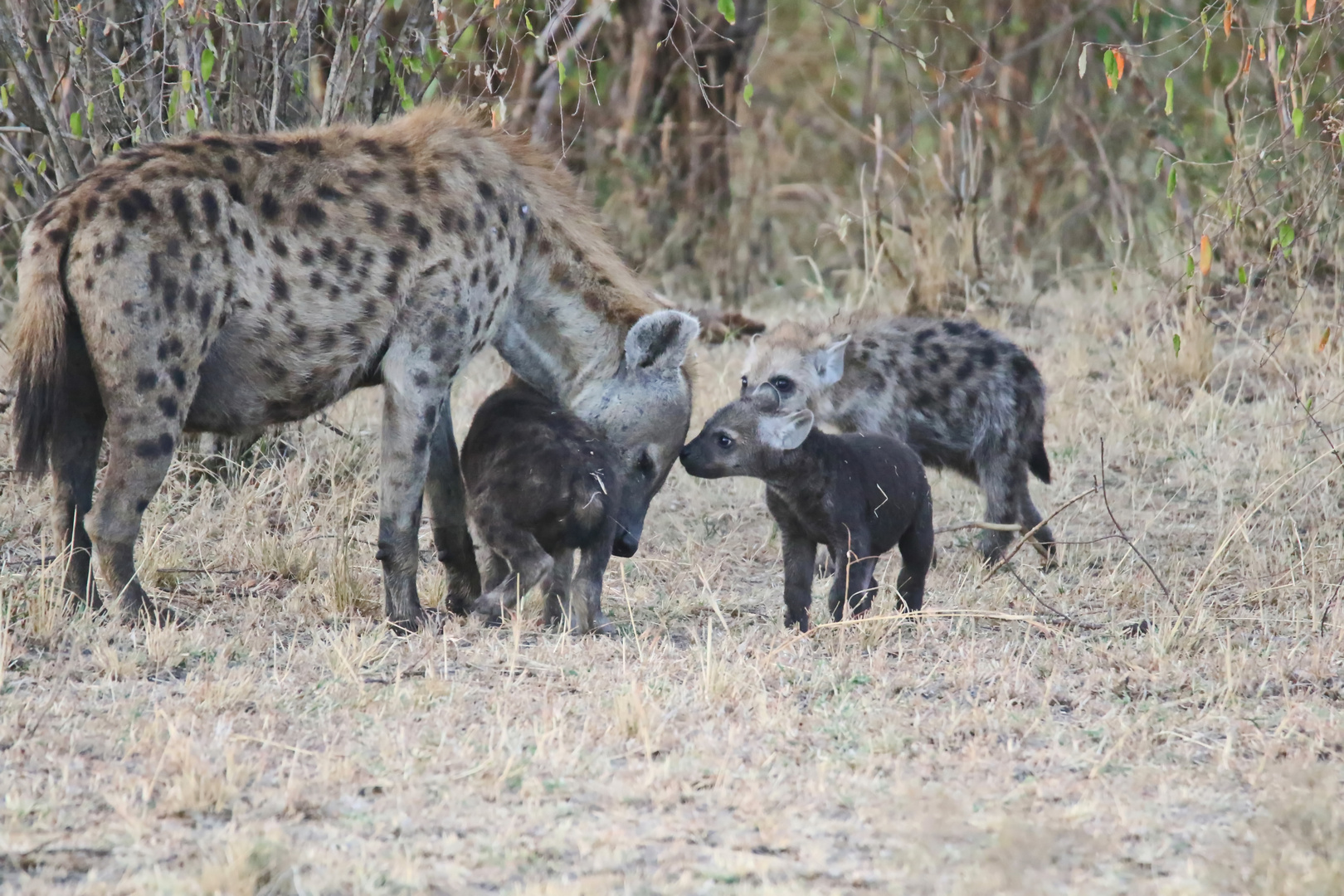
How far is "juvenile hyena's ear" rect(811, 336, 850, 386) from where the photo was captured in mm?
6039

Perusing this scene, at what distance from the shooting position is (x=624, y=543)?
4703mm

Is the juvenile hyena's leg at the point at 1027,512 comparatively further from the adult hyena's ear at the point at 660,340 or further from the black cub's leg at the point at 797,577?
the adult hyena's ear at the point at 660,340

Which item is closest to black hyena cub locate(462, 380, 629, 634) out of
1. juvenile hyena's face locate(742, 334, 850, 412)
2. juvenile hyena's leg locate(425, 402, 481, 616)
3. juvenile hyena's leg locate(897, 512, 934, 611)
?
juvenile hyena's leg locate(425, 402, 481, 616)

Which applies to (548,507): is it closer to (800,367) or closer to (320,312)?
(320,312)

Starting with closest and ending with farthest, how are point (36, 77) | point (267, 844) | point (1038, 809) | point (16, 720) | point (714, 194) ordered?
point (267, 844), point (1038, 809), point (16, 720), point (36, 77), point (714, 194)

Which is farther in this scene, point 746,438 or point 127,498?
point 746,438

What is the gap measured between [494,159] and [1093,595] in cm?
224

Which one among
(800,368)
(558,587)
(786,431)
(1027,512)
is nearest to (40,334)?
(558,587)

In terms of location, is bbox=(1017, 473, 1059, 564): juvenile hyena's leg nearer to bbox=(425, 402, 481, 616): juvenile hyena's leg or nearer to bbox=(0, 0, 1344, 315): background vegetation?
bbox=(0, 0, 1344, 315): background vegetation

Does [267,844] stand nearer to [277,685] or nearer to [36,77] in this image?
[277,685]

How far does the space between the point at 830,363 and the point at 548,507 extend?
6.03 ft

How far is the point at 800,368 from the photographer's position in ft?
20.0

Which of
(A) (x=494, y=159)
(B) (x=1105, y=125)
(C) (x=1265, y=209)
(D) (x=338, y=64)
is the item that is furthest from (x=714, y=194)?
(A) (x=494, y=159)

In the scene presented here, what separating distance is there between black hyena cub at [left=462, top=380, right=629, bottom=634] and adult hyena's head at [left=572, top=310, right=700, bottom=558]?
9cm
